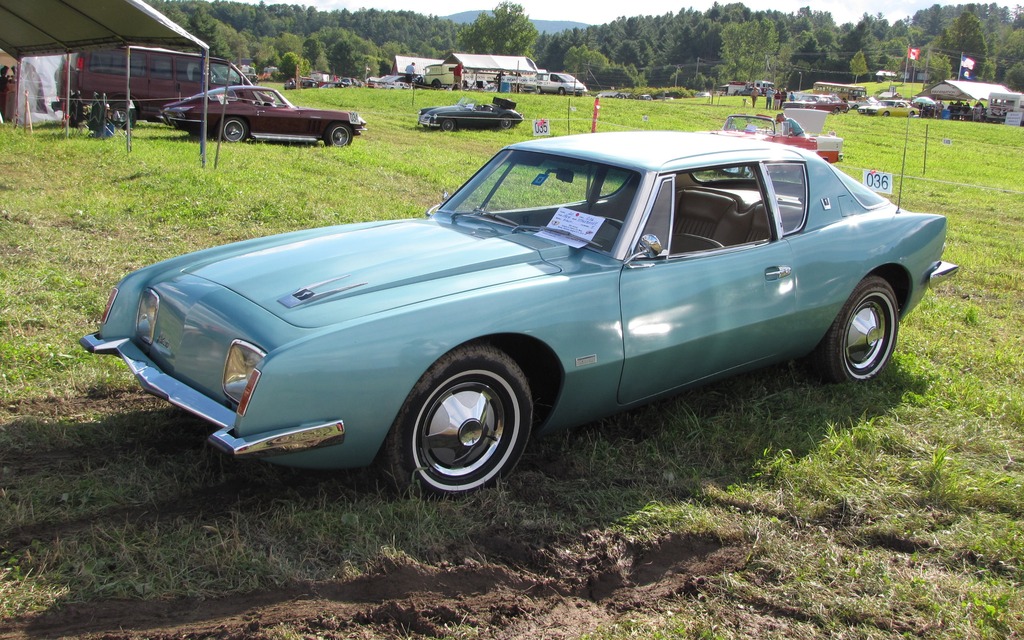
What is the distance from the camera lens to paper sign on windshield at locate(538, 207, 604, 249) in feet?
12.8

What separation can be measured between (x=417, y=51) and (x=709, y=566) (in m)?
179

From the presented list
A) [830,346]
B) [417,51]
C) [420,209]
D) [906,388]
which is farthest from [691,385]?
[417,51]

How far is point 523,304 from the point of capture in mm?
3348

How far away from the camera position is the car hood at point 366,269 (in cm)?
321

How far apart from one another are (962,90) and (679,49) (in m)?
74.7

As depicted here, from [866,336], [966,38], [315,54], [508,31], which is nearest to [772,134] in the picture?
[866,336]

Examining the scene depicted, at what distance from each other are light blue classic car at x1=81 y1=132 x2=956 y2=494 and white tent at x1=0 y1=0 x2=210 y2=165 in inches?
286

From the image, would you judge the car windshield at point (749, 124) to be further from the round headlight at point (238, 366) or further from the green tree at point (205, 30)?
the green tree at point (205, 30)

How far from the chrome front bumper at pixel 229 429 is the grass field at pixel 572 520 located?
0.36 m

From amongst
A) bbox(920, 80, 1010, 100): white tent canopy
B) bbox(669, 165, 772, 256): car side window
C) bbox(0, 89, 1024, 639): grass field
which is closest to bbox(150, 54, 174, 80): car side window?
bbox(0, 89, 1024, 639): grass field

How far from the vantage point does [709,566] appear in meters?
3.07

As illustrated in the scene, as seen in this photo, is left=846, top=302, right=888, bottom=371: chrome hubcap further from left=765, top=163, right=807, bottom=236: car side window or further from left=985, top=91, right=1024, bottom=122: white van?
left=985, top=91, right=1024, bottom=122: white van

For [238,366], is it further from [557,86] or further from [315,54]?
[315,54]

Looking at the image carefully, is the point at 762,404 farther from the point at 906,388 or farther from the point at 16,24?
the point at 16,24
